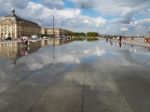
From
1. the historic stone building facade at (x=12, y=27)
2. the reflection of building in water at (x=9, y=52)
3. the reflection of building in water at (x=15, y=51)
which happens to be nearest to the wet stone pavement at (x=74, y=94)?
the reflection of building in water at (x=15, y=51)

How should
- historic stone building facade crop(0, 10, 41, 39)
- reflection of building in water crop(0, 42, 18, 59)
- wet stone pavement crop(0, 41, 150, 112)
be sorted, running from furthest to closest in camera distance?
historic stone building facade crop(0, 10, 41, 39) → reflection of building in water crop(0, 42, 18, 59) → wet stone pavement crop(0, 41, 150, 112)

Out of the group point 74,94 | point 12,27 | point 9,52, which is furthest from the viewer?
point 12,27

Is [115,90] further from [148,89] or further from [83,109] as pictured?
[83,109]

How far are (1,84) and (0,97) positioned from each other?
2.12 metres

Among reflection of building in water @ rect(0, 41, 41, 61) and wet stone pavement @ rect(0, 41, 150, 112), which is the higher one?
reflection of building in water @ rect(0, 41, 41, 61)

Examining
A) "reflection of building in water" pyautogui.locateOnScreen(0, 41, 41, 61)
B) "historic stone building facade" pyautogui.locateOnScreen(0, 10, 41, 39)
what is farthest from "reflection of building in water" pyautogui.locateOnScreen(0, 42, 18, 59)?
"historic stone building facade" pyautogui.locateOnScreen(0, 10, 41, 39)

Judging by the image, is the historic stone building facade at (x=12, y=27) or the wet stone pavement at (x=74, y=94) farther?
the historic stone building facade at (x=12, y=27)

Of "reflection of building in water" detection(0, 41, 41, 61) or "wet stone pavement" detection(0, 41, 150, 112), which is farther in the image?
"reflection of building in water" detection(0, 41, 41, 61)

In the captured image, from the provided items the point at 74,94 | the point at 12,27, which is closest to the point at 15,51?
the point at 74,94

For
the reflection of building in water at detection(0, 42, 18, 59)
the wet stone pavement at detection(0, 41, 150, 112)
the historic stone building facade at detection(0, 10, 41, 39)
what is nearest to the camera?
the wet stone pavement at detection(0, 41, 150, 112)

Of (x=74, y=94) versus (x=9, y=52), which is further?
(x=9, y=52)

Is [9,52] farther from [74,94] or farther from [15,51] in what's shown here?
[74,94]

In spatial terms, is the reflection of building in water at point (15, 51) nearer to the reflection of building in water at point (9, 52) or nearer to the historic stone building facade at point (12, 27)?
the reflection of building in water at point (9, 52)

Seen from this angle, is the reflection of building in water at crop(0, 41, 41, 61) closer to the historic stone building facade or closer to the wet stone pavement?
the wet stone pavement
